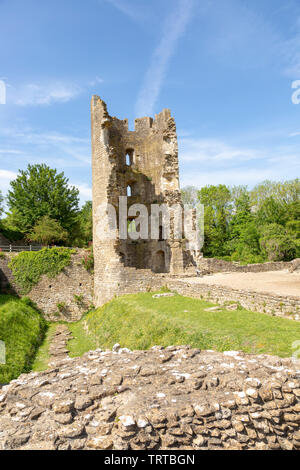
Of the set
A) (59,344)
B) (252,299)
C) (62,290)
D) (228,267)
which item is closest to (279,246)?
(228,267)

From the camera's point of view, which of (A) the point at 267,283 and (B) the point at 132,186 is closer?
(A) the point at 267,283

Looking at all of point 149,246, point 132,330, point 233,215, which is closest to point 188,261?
point 149,246

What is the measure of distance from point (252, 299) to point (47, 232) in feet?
68.7

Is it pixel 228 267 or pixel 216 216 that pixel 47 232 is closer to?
pixel 228 267

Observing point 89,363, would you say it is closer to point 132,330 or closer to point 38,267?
point 132,330

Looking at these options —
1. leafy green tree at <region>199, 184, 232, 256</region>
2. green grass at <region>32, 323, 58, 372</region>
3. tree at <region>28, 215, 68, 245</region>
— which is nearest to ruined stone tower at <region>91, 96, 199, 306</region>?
green grass at <region>32, 323, 58, 372</region>

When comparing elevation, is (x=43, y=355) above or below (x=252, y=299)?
below

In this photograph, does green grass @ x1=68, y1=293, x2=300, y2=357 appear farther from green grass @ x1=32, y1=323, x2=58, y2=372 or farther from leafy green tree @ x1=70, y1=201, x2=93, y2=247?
leafy green tree @ x1=70, y1=201, x2=93, y2=247

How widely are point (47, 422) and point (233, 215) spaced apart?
4205 centimetres

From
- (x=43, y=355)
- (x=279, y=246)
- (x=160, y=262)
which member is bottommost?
(x=43, y=355)

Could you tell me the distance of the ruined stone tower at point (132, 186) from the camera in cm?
1858

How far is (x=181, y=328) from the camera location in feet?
30.8

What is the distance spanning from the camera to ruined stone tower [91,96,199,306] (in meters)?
18.6

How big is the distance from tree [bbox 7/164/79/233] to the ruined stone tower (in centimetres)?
904
